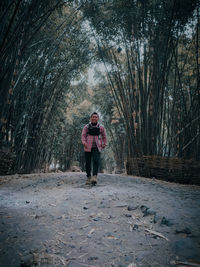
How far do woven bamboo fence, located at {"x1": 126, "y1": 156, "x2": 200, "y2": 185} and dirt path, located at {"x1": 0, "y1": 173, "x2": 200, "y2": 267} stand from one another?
1.59 meters

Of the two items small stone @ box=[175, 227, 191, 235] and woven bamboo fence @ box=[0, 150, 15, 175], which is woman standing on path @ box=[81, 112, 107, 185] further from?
small stone @ box=[175, 227, 191, 235]

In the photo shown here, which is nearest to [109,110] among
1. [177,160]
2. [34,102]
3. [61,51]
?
[61,51]

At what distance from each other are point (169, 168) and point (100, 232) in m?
2.45

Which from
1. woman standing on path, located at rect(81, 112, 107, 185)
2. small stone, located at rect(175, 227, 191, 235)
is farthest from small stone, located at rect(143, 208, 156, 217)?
woman standing on path, located at rect(81, 112, 107, 185)

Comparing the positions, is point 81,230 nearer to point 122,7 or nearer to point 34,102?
point 34,102

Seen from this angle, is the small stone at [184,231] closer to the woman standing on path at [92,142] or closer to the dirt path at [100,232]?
the dirt path at [100,232]

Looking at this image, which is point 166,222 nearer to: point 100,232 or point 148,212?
point 148,212

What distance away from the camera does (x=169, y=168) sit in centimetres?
318

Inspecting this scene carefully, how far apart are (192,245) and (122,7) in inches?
153

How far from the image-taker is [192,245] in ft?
2.78

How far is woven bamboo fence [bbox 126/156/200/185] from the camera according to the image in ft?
9.89

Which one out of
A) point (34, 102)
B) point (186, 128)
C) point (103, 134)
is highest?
point (34, 102)

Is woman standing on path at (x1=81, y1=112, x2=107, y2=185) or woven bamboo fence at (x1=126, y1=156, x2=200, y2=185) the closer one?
woman standing on path at (x1=81, y1=112, x2=107, y2=185)

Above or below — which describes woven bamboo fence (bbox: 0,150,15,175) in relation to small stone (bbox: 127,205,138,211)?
above
